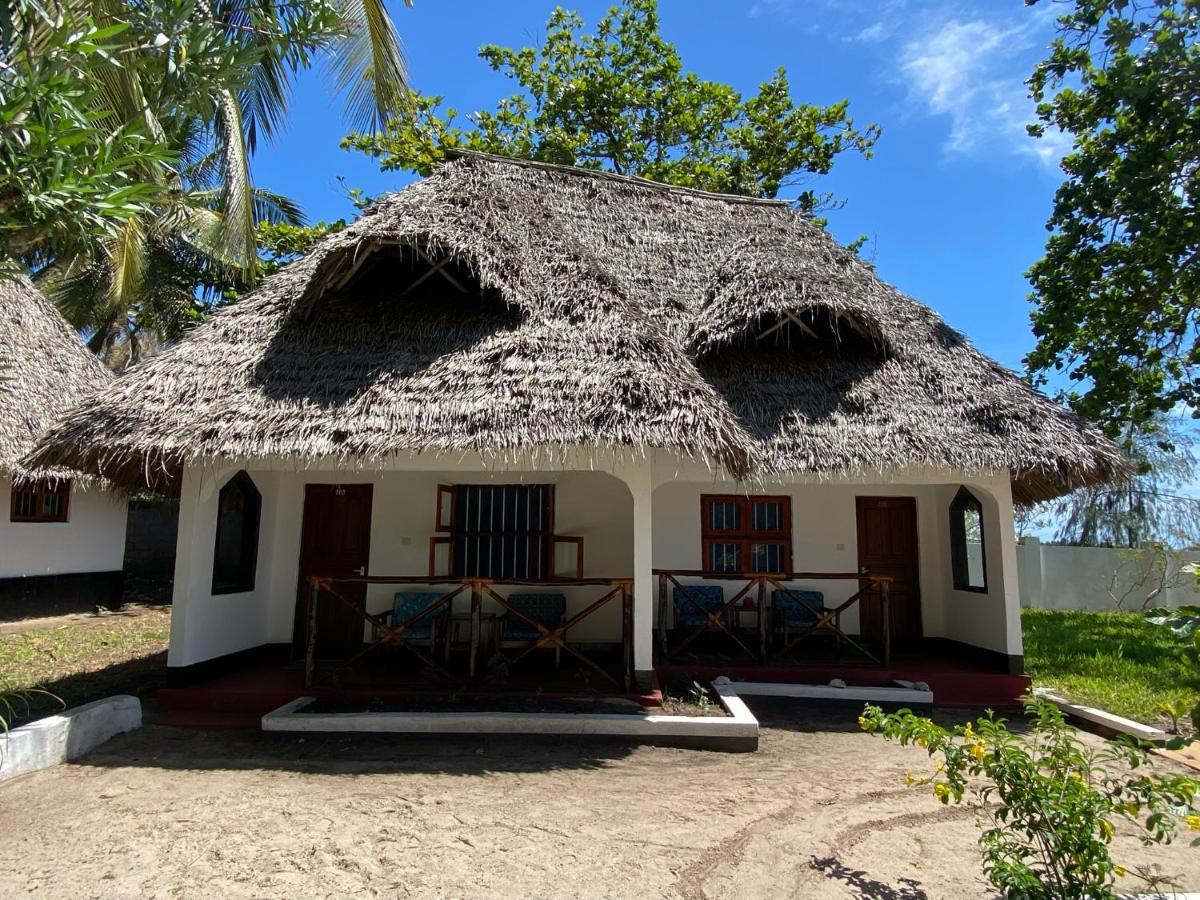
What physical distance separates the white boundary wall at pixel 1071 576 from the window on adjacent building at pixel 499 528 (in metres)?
11.9

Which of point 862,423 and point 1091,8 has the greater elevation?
point 1091,8

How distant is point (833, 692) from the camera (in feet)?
22.3

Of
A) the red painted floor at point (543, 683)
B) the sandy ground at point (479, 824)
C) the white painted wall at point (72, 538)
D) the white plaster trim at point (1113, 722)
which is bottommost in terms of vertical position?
the sandy ground at point (479, 824)

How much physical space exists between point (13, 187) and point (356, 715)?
416cm

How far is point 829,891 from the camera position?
3.41 m

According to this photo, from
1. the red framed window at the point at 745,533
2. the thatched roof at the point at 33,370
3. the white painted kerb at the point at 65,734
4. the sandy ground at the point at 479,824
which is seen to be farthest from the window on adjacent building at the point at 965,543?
the thatched roof at the point at 33,370

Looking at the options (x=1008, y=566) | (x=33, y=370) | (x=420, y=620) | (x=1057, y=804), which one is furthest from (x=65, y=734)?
(x=33, y=370)

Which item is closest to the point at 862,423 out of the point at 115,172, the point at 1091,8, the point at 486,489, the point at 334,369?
the point at 486,489

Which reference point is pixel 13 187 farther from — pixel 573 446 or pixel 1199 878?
pixel 1199 878

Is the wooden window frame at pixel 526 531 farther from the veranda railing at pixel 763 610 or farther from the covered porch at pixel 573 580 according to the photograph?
the veranda railing at pixel 763 610

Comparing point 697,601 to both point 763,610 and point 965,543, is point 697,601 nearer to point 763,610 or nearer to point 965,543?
point 763,610

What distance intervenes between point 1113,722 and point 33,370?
14777 mm

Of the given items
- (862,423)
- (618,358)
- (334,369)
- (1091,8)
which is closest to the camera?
(618,358)

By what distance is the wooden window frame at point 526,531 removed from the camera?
307 inches
